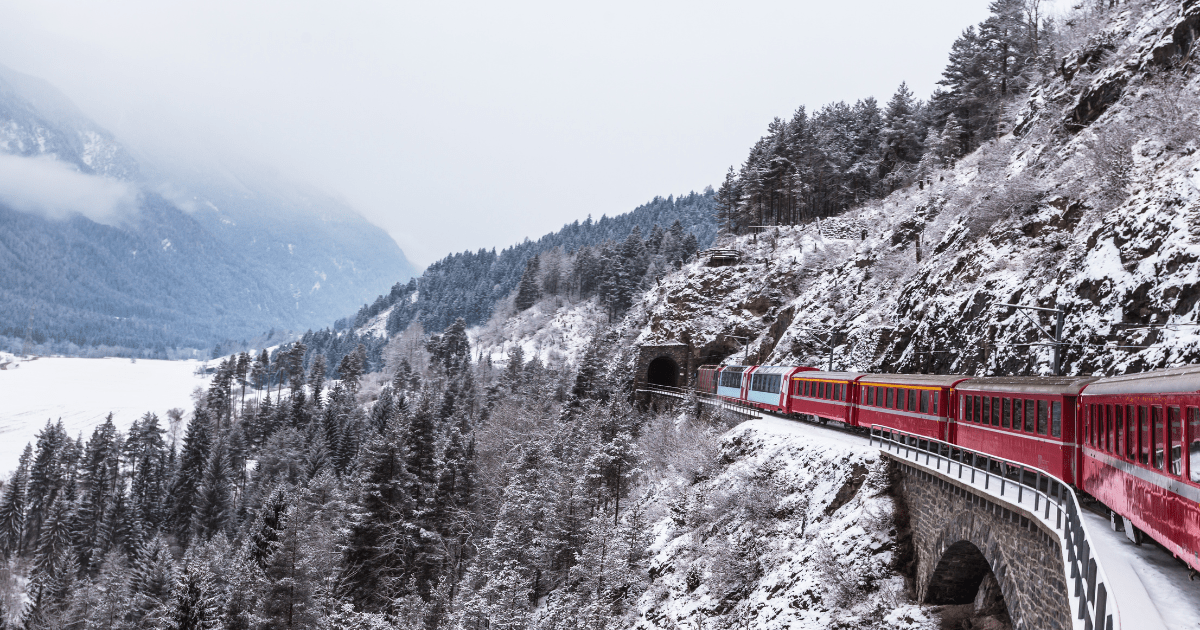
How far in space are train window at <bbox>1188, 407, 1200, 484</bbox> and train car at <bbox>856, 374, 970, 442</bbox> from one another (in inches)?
523

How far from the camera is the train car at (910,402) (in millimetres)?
22781

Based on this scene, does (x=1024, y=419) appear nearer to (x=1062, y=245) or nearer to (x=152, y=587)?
(x=1062, y=245)

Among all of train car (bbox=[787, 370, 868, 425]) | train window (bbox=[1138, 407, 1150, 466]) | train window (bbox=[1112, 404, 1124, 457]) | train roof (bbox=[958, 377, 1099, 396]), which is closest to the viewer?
train window (bbox=[1138, 407, 1150, 466])

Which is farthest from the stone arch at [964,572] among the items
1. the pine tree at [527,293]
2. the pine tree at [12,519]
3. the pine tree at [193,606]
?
the pine tree at [527,293]

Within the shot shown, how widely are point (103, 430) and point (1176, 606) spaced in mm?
103832

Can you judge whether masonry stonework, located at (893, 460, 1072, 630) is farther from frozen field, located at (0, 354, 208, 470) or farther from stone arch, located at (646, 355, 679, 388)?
frozen field, located at (0, 354, 208, 470)

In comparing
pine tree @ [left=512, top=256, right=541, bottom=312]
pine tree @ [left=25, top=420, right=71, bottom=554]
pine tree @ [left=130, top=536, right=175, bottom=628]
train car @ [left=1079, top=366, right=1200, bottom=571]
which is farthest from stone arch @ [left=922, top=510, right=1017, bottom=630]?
pine tree @ [left=512, top=256, right=541, bottom=312]

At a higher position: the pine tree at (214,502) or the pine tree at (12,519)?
the pine tree at (214,502)

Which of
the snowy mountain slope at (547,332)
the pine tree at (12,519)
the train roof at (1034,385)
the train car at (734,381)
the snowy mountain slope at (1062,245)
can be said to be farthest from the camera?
Answer: the snowy mountain slope at (547,332)

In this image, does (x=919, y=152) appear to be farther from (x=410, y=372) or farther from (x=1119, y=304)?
(x=410, y=372)

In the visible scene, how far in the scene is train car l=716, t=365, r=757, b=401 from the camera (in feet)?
164

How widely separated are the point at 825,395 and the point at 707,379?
29.2 metres

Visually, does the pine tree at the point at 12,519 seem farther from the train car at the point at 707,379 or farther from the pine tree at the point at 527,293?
the pine tree at the point at 527,293

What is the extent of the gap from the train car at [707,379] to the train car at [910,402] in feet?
99.1
